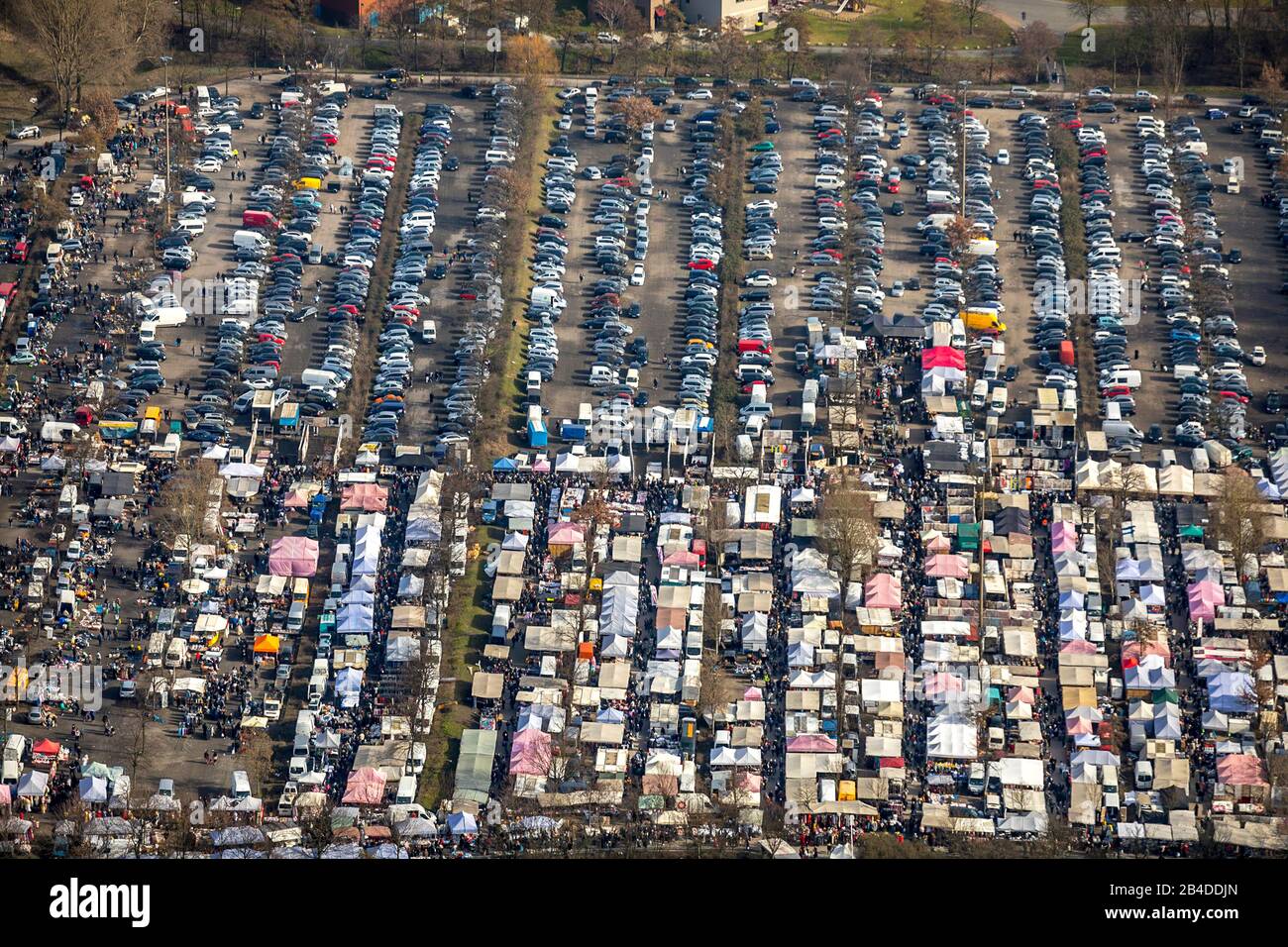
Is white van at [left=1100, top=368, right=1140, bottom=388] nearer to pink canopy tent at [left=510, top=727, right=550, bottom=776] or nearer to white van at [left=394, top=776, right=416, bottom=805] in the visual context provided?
pink canopy tent at [left=510, top=727, right=550, bottom=776]

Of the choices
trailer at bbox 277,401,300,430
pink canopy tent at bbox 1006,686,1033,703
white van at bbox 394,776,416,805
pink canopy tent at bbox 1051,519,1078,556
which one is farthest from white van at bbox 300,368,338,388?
pink canopy tent at bbox 1006,686,1033,703

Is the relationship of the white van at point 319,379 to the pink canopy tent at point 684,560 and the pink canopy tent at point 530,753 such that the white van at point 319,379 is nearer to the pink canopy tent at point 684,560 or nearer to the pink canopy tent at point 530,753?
the pink canopy tent at point 684,560

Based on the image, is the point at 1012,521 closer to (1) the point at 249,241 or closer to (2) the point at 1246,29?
(1) the point at 249,241

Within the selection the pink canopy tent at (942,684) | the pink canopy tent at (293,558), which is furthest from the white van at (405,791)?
the pink canopy tent at (942,684)
